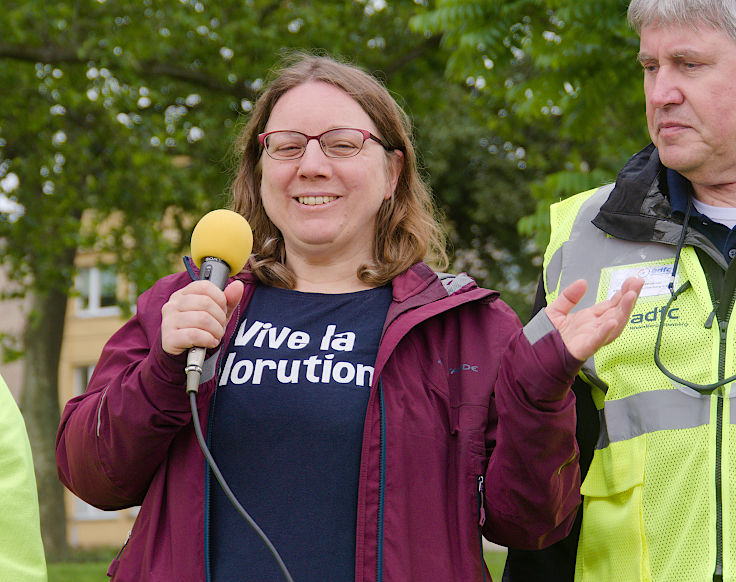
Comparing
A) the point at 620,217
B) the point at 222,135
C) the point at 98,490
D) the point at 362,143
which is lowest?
the point at 98,490

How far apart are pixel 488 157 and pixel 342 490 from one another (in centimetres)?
1695

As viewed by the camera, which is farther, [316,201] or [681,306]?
[316,201]

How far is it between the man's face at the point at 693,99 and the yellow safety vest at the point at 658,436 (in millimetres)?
240

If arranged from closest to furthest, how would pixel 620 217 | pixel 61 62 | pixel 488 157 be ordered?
1. pixel 620 217
2. pixel 61 62
3. pixel 488 157

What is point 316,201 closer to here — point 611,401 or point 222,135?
point 611,401

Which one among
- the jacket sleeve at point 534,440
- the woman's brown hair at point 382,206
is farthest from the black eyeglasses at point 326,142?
the jacket sleeve at point 534,440

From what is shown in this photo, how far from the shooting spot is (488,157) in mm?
19141

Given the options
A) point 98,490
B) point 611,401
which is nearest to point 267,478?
point 98,490

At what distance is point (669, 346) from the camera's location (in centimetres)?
273

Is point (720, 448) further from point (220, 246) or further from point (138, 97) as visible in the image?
point (138, 97)

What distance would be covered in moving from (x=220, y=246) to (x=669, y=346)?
1.19 m

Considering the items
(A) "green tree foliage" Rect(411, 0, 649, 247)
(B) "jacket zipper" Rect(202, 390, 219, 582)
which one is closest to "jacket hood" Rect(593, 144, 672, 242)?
(B) "jacket zipper" Rect(202, 390, 219, 582)

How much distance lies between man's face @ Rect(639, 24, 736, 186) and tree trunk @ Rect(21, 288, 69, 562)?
13.9 meters

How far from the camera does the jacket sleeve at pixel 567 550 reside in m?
2.95
